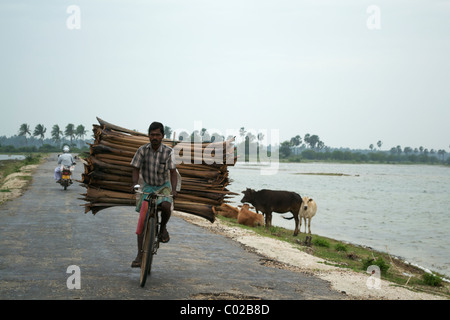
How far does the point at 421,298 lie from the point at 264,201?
1029cm

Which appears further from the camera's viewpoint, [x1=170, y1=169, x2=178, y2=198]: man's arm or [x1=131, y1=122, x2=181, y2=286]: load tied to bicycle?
[x1=170, y1=169, x2=178, y2=198]: man's arm

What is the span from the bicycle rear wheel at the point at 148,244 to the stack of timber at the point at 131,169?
49.5 inches

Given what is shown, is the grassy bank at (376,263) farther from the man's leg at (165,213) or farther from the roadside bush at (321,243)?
the man's leg at (165,213)

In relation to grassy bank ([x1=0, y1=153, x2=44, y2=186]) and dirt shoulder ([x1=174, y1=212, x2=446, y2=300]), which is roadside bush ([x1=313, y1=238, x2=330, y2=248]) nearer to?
dirt shoulder ([x1=174, y1=212, x2=446, y2=300])

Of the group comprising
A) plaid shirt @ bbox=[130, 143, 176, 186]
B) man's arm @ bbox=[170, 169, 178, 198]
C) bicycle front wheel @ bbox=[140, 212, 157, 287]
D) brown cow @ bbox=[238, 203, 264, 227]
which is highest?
plaid shirt @ bbox=[130, 143, 176, 186]

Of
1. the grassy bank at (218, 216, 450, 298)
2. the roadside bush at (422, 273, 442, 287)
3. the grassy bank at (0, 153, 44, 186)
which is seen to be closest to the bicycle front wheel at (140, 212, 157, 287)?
the grassy bank at (218, 216, 450, 298)

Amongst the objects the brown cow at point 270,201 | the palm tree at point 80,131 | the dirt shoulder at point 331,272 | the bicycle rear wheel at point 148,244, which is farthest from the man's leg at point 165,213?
the palm tree at point 80,131

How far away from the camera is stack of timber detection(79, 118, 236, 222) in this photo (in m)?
7.55

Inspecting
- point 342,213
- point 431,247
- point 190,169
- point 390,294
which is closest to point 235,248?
point 190,169

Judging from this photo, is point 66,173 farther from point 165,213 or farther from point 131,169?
point 165,213

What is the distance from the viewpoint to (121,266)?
287 inches

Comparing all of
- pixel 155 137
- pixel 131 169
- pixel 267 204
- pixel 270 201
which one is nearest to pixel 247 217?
pixel 267 204
